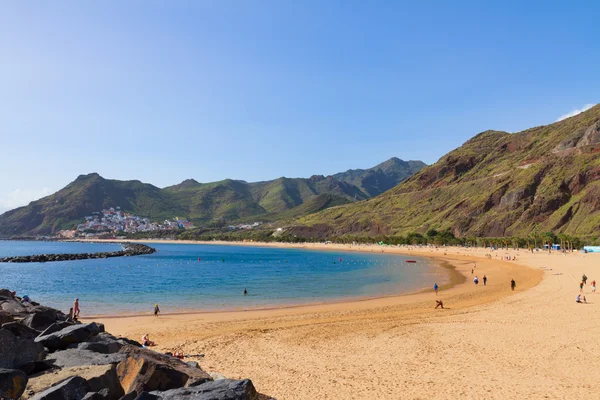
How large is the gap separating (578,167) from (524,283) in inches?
5195

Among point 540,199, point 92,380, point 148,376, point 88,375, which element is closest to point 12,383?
point 88,375

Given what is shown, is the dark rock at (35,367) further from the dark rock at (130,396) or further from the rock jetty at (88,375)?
the dark rock at (130,396)

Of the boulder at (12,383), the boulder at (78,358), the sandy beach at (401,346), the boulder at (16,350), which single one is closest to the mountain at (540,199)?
the sandy beach at (401,346)

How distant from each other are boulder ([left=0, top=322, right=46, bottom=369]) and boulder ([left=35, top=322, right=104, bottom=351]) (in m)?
1.21

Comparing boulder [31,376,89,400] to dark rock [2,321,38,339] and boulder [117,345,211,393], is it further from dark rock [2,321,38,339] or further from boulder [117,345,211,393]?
dark rock [2,321,38,339]

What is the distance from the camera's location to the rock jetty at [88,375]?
8.34 m

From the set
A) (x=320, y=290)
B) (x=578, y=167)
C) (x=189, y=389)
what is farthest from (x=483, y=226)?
(x=189, y=389)

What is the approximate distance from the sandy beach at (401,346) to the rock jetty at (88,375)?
5416 millimetres

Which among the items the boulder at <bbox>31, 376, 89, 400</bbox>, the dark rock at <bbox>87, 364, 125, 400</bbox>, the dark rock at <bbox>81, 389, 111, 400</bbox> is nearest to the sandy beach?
the dark rock at <bbox>87, 364, 125, 400</bbox>

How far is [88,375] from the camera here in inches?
361

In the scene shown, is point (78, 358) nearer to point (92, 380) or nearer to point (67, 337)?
point (67, 337)

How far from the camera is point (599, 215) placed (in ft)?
398

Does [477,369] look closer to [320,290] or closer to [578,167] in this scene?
[320,290]

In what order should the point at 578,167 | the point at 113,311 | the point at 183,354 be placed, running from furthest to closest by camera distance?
1. the point at 578,167
2. the point at 113,311
3. the point at 183,354
